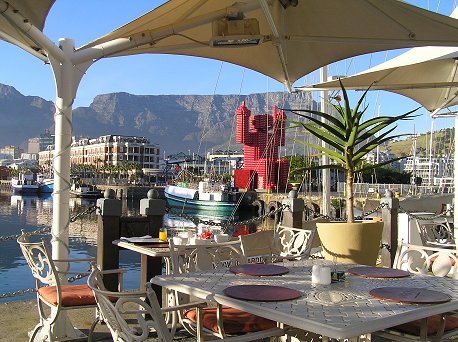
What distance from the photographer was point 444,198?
1866 cm

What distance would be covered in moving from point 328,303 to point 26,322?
10.6 feet

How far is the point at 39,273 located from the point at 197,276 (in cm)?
138

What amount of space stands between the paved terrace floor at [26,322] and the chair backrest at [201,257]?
0.68 meters

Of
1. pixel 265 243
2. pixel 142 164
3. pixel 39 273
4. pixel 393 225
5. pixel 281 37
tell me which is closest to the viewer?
pixel 39 273

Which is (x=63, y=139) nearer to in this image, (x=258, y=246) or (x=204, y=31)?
(x=258, y=246)

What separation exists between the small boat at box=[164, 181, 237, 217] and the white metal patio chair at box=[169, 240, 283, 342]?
4105 centimetres

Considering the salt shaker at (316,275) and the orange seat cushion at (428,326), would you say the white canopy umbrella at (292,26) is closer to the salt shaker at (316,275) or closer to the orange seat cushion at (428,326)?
the salt shaker at (316,275)

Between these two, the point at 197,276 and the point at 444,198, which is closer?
the point at 197,276

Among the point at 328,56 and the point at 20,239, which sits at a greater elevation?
the point at 328,56

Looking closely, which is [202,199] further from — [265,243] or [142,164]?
[142,164]

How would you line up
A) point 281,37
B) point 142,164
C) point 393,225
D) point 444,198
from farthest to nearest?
point 142,164
point 444,198
point 393,225
point 281,37

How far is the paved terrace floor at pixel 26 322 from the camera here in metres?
4.27

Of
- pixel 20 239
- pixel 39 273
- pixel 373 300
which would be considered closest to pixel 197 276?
→ pixel 373 300

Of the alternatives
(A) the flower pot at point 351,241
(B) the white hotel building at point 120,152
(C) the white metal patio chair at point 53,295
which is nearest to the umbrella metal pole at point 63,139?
(C) the white metal patio chair at point 53,295
